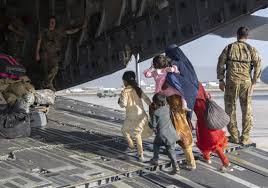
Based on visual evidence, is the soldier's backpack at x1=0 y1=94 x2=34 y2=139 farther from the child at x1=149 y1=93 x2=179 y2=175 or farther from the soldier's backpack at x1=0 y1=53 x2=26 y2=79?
the child at x1=149 y1=93 x2=179 y2=175

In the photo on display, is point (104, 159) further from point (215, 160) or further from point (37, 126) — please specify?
point (37, 126)

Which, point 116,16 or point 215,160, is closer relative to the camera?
point 215,160

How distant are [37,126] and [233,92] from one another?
3.31m

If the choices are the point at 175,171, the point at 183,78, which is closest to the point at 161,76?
the point at 183,78

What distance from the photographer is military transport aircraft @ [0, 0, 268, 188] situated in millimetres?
4867

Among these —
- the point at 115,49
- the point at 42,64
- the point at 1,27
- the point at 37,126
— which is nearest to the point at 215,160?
the point at 37,126

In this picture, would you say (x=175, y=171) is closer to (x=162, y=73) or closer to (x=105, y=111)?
(x=162, y=73)

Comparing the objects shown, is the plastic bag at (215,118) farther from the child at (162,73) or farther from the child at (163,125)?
the child at (163,125)

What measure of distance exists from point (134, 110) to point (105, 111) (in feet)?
16.3

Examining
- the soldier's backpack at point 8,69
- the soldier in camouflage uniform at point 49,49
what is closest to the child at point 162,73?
the soldier's backpack at point 8,69

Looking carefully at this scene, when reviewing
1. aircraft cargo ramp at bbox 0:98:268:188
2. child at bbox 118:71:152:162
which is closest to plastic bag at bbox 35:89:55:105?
aircraft cargo ramp at bbox 0:98:268:188

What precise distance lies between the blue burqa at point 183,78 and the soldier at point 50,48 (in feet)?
17.1

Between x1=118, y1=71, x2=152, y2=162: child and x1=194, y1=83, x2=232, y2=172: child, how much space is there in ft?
1.97

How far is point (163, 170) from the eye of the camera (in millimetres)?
5215
